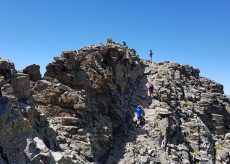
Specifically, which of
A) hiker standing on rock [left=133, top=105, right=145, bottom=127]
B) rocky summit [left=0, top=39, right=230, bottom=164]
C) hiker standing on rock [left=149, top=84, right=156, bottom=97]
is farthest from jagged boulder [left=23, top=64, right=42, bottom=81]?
hiker standing on rock [left=149, top=84, right=156, bottom=97]

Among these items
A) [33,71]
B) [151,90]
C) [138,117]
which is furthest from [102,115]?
[151,90]

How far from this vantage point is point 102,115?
1853 inches

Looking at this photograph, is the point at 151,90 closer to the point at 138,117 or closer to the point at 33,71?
the point at 138,117

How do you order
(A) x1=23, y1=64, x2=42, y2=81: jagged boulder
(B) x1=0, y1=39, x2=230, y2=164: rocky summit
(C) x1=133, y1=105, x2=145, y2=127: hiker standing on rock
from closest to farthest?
(B) x1=0, y1=39, x2=230, y2=164: rocky summit < (A) x1=23, y1=64, x2=42, y2=81: jagged boulder < (C) x1=133, y1=105, x2=145, y2=127: hiker standing on rock

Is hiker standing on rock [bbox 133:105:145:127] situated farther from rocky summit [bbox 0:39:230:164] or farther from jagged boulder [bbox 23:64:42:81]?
jagged boulder [bbox 23:64:42:81]

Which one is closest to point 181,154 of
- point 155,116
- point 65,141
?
point 155,116

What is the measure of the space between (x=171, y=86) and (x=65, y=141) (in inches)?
1180

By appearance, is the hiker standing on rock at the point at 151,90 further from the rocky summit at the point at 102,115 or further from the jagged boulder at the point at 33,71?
the jagged boulder at the point at 33,71

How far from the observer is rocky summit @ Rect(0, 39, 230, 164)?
94.9 feet

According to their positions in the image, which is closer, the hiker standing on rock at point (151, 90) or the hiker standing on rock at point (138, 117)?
the hiker standing on rock at point (138, 117)

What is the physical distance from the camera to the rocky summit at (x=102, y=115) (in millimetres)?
28922

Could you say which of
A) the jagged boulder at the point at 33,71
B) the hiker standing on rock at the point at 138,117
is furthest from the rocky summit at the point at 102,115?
the hiker standing on rock at the point at 138,117

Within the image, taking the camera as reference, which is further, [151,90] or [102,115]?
[151,90]

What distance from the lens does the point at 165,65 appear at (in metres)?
71.2
